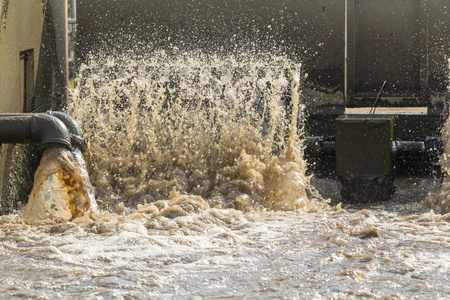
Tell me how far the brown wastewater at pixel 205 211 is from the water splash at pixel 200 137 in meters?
0.02

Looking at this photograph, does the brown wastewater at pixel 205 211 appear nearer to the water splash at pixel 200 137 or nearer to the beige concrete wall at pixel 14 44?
the water splash at pixel 200 137

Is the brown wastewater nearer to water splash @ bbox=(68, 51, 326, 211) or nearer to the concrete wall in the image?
water splash @ bbox=(68, 51, 326, 211)

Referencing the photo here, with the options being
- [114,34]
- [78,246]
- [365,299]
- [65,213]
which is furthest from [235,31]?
[365,299]

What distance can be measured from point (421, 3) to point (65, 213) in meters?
7.23

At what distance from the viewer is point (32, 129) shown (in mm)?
6742

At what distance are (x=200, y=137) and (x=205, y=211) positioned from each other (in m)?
2.39

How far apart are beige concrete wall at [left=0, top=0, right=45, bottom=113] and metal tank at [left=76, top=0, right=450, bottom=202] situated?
2757mm

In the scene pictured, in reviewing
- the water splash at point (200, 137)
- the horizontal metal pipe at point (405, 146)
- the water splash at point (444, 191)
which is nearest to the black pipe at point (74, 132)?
the water splash at point (200, 137)

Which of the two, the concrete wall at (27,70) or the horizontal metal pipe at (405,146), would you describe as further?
the horizontal metal pipe at (405,146)

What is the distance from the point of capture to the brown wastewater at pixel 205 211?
4.73 m

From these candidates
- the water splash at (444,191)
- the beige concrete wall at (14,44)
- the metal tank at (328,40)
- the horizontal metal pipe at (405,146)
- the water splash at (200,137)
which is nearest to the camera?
the beige concrete wall at (14,44)

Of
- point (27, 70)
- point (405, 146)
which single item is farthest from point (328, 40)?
point (27, 70)

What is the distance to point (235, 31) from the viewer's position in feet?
37.0

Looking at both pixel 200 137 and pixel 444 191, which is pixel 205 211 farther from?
pixel 444 191
